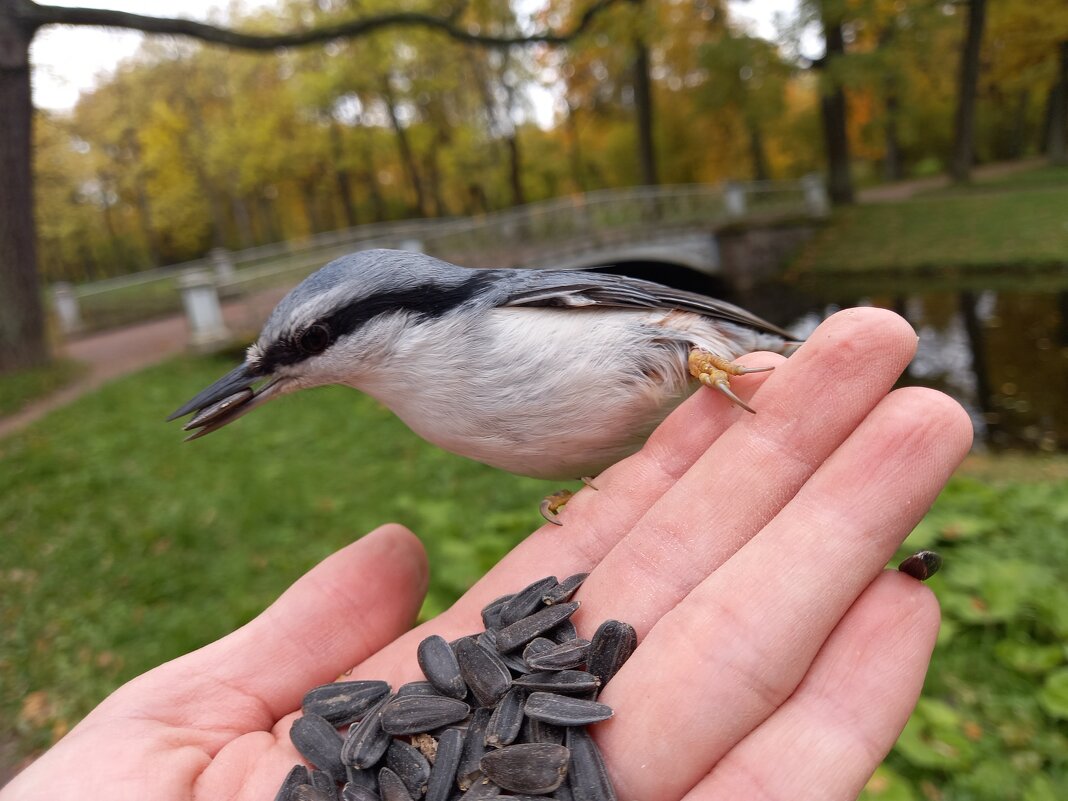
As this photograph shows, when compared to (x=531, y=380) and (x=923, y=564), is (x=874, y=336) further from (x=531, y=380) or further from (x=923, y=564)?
(x=531, y=380)

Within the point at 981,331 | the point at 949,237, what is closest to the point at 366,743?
the point at 981,331

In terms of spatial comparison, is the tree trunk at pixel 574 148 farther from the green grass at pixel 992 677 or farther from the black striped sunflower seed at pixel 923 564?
the black striped sunflower seed at pixel 923 564

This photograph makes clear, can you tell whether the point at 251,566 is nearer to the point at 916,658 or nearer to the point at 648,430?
the point at 648,430

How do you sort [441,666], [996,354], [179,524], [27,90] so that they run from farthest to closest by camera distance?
[996,354] → [27,90] → [179,524] → [441,666]

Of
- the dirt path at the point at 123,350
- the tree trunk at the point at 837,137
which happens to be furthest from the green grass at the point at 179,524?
the tree trunk at the point at 837,137

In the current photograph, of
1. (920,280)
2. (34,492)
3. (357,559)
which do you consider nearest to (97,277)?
(34,492)

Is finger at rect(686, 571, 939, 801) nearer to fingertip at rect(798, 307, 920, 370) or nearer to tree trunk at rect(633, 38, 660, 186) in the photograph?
fingertip at rect(798, 307, 920, 370)
